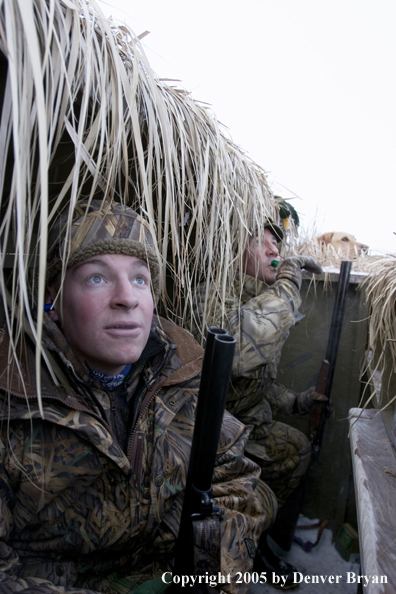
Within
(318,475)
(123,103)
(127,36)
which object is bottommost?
(318,475)

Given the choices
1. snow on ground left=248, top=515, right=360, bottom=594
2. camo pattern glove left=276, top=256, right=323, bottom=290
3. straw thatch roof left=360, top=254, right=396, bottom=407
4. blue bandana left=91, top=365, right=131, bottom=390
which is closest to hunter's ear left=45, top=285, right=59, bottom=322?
blue bandana left=91, top=365, right=131, bottom=390

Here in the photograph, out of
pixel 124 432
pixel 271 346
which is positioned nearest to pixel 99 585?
pixel 124 432

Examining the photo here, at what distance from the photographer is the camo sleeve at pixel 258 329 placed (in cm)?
206

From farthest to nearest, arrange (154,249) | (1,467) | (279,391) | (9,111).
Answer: (279,391) → (154,249) → (1,467) → (9,111)

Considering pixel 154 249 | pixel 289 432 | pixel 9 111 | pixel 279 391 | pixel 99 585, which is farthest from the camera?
pixel 279 391

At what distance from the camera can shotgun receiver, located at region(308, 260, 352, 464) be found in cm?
260

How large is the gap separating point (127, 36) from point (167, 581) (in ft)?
5.77

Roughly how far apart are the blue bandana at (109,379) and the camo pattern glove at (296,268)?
1343mm

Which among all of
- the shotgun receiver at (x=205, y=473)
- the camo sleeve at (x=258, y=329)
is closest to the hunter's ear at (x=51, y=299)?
the shotgun receiver at (x=205, y=473)

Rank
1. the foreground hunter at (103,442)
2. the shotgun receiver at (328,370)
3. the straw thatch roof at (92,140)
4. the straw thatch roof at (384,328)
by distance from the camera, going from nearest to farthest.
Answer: the straw thatch roof at (92,140)
the foreground hunter at (103,442)
the straw thatch roof at (384,328)
the shotgun receiver at (328,370)

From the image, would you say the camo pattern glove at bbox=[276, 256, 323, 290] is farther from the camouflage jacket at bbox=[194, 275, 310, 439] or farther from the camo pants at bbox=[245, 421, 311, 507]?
the camo pants at bbox=[245, 421, 311, 507]

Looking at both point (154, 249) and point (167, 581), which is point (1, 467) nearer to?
point (167, 581)

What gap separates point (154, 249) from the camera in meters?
1.42

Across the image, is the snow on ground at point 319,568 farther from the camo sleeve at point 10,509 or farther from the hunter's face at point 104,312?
the hunter's face at point 104,312
